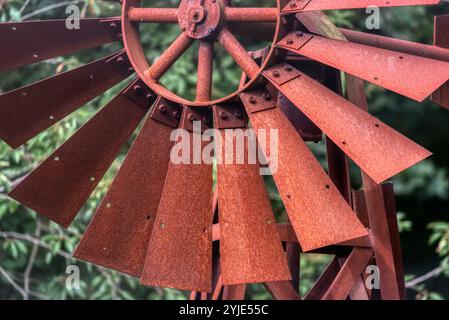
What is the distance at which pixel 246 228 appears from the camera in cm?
271

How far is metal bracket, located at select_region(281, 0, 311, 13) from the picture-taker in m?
2.67

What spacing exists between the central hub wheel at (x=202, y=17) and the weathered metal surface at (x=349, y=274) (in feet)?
3.10

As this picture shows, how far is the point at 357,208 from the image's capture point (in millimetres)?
3115

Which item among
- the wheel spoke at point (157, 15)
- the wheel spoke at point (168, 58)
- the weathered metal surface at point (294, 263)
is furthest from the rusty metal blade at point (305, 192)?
the weathered metal surface at point (294, 263)

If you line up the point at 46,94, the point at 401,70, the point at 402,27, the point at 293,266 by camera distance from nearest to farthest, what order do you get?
the point at 401,70
the point at 46,94
the point at 293,266
the point at 402,27

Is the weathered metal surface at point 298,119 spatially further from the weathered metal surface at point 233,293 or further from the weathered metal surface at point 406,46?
the weathered metal surface at point 233,293

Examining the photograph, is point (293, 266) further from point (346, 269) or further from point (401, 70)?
point (401, 70)

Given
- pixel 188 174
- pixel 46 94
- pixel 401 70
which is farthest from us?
pixel 46 94

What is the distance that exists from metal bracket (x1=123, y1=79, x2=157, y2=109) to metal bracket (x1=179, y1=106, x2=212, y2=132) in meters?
0.20

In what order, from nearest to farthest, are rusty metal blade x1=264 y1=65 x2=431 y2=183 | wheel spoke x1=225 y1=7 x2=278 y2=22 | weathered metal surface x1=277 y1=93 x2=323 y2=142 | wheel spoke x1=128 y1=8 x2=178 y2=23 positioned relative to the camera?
rusty metal blade x1=264 y1=65 x2=431 y2=183
wheel spoke x1=225 y1=7 x2=278 y2=22
wheel spoke x1=128 y1=8 x2=178 y2=23
weathered metal surface x1=277 y1=93 x2=323 y2=142

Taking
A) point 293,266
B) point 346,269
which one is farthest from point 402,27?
point 346,269

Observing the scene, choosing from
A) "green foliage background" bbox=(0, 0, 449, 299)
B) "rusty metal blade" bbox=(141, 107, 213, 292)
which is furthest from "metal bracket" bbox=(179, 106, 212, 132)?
"green foliage background" bbox=(0, 0, 449, 299)

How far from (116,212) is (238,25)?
79 cm

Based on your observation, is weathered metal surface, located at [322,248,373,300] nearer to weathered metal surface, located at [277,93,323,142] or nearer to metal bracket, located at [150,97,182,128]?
weathered metal surface, located at [277,93,323,142]
